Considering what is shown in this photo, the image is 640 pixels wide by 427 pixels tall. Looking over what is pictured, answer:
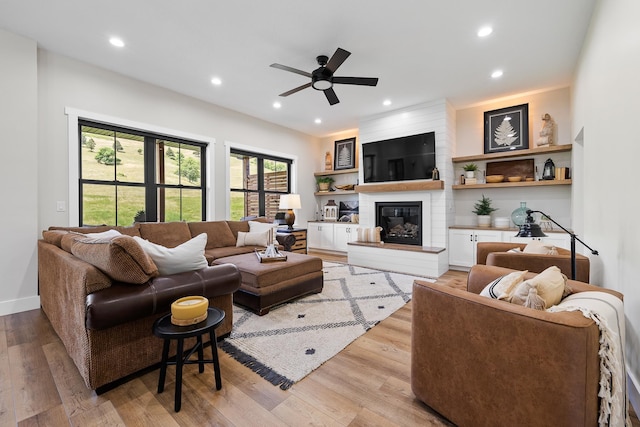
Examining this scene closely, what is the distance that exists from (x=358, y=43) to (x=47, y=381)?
3.85m

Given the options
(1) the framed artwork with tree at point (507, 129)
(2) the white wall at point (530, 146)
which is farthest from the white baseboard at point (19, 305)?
(1) the framed artwork with tree at point (507, 129)

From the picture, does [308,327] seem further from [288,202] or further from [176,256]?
[288,202]

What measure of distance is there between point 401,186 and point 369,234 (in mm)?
1047

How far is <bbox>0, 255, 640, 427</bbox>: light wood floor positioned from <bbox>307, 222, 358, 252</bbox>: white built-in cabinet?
4.03 metres

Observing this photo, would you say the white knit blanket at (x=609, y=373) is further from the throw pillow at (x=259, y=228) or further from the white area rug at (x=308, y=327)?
the throw pillow at (x=259, y=228)

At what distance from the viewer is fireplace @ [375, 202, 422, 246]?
16.4ft

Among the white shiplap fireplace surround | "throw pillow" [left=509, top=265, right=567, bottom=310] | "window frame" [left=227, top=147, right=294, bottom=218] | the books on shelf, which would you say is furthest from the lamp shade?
"throw pillow" [left=509, top=265, right=567, bottom=310]

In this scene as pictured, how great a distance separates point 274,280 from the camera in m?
2.81

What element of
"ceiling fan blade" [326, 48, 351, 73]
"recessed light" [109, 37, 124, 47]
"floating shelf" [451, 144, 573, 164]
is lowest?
"floating shelf" [451, 144, 573, 164]

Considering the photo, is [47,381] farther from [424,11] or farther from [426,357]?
[424,11]

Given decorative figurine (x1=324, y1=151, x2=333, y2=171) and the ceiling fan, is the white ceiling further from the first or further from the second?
decorative figurine (x1=324, y1=151, x2=333, y2=171)

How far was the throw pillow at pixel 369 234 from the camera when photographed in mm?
5055

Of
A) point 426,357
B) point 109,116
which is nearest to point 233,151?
point 109,116

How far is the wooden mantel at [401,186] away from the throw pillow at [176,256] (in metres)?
3.76
